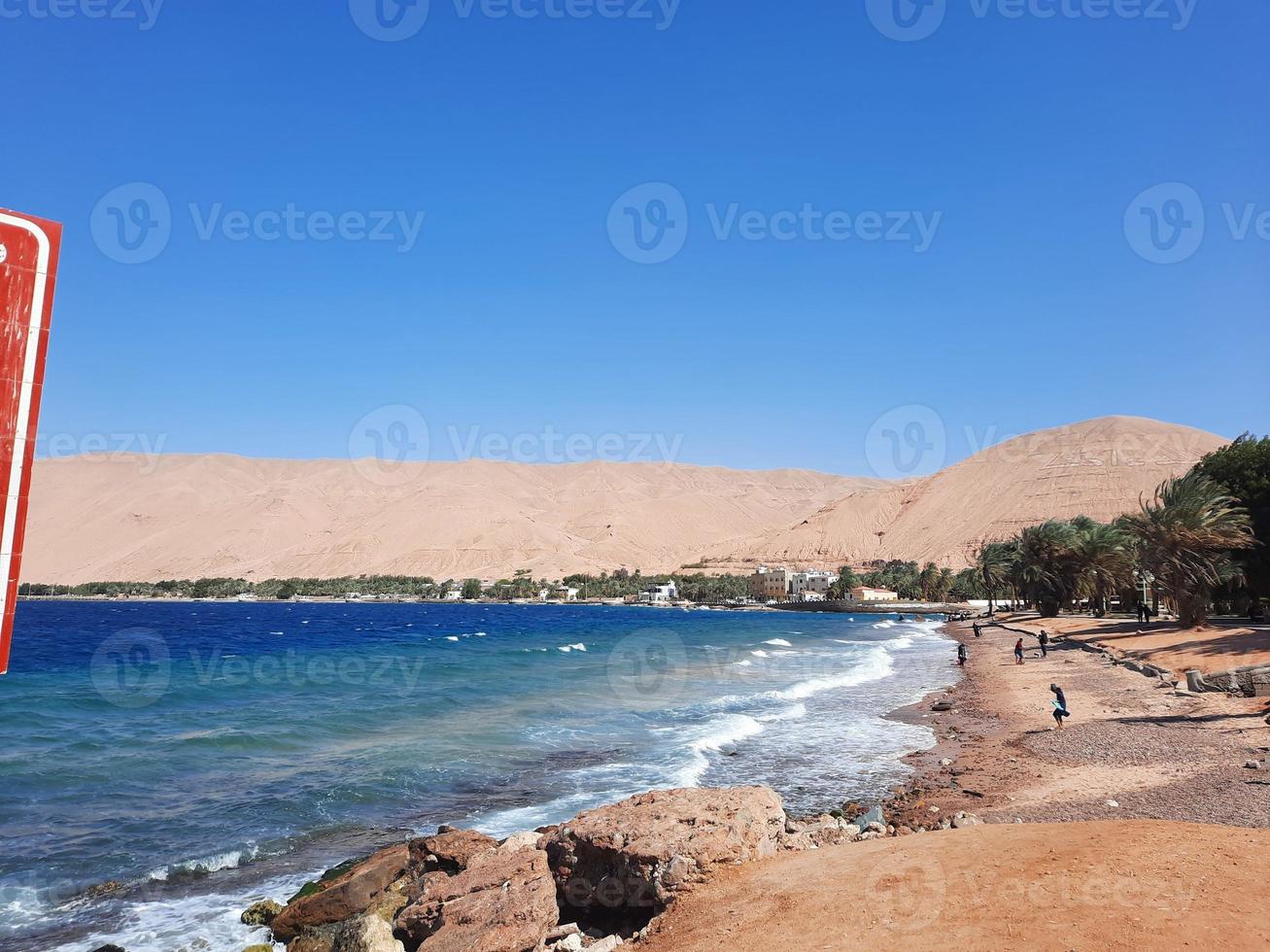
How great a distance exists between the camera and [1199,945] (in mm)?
5172

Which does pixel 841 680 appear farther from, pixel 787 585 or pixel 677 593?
pixel 677 593

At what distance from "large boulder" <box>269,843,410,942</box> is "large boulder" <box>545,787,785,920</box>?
10.8ft

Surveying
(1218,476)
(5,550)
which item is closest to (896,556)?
(1218,476)

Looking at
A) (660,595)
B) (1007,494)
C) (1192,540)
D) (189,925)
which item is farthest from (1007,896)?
(1007,494)

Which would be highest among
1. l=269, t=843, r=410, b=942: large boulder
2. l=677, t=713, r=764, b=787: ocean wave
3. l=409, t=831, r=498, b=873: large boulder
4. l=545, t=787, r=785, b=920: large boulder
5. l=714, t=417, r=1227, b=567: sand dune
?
l=714, t=417, r=1227, b=567: sand dune

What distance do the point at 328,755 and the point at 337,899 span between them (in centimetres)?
1171

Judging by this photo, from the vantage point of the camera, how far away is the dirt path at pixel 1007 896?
554 centimetres

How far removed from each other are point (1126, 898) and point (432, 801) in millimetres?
13734

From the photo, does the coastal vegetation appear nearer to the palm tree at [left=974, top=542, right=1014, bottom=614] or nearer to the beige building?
the palm tree at [left=974, top=542, right=1014, bottom=614]

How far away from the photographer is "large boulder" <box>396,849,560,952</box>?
25.8ft

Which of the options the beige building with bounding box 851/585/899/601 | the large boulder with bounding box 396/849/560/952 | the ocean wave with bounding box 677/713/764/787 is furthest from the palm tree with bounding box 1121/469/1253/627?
the beige building with bounding box 851/585/899/601

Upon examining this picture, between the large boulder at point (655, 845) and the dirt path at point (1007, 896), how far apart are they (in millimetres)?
308

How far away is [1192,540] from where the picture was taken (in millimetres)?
35750

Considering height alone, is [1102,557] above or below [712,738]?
above
